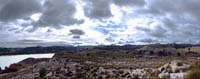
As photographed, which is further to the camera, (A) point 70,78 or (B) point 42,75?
(B) point 42,75

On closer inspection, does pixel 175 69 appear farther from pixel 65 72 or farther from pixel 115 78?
pixel 65 72

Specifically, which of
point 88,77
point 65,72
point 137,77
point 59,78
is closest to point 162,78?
point 137,77

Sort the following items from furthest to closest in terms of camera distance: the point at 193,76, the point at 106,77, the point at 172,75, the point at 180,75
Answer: the point at 106,77
the point at 172,75
the point at 180,75
the point at 193,76

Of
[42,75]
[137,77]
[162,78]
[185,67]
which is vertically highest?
[185,67]

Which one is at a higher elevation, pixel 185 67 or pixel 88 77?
pixel 185 67

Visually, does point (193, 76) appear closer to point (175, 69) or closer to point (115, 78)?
point (175, 69)

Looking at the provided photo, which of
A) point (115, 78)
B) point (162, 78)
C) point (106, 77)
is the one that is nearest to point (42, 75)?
point (106, 77)

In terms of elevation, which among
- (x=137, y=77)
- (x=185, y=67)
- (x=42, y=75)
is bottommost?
(x=42, y=75)

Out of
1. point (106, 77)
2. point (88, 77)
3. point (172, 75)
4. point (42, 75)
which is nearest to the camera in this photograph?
point (172, 75)

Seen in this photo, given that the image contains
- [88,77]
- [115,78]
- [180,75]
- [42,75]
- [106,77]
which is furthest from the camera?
[42,75]
